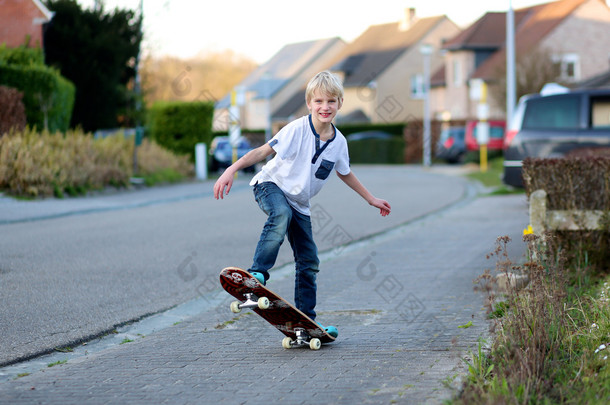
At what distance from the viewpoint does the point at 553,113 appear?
542 inches

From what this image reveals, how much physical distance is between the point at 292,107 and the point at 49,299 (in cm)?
6182

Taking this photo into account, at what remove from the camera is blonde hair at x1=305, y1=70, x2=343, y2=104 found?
490 centimetres

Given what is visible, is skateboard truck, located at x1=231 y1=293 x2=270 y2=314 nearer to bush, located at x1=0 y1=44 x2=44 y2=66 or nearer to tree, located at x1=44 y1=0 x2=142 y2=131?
bush, located at x1=0 y1=44 x2=44 y2=66

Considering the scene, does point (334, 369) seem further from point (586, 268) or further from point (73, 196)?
point (73, 196)

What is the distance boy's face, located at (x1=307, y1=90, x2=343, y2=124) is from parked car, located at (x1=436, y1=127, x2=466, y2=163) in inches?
1456

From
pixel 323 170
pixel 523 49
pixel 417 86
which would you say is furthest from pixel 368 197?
pixel 417 86

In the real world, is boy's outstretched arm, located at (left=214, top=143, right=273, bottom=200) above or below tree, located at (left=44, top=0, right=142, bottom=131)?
below

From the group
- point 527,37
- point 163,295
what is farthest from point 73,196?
point 527,37

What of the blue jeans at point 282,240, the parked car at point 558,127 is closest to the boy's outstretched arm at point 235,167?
the blue jeans at point 282,240

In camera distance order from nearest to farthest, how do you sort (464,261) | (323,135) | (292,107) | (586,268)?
(323,135), (586,268), (464,261), (292,107)

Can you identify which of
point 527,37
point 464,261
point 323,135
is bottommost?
point 464,261

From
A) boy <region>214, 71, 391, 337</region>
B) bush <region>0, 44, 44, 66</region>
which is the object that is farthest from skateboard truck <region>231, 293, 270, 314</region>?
bush <region>0, 44, 44, 66</region>

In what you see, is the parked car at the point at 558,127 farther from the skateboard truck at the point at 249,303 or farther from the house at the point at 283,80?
the house at the point at 283,80

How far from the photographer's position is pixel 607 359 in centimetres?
409
